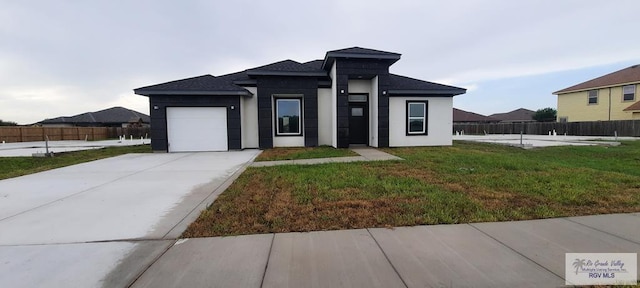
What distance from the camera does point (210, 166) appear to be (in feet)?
26.5

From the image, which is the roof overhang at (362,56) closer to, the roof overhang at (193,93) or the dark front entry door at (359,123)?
the dark front entry door at (359,123)

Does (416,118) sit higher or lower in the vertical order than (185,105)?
lower

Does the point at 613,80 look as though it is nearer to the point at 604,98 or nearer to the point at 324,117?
the point at 604,98

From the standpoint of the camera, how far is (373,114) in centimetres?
1249

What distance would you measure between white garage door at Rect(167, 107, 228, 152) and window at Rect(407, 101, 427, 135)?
864 centimetres

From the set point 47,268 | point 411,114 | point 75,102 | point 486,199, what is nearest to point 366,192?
point 486,199

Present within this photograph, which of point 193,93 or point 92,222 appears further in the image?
point 193,93

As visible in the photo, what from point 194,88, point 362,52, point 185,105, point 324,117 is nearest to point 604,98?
point 362,52

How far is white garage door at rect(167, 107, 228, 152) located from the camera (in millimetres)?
12117

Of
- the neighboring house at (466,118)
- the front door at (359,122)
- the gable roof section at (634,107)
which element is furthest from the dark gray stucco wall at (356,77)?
the neighboring house at (466,118)

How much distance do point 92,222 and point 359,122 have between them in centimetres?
1095

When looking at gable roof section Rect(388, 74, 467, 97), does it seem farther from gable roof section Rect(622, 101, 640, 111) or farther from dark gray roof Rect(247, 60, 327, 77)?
gable roof section Rect(622, 101, 640, 111)

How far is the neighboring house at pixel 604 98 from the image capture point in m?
24.5

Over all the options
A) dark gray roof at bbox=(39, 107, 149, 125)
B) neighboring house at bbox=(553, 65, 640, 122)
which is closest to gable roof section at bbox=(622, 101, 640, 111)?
neighboring house at bbox=(553, 65, 640, 122)
